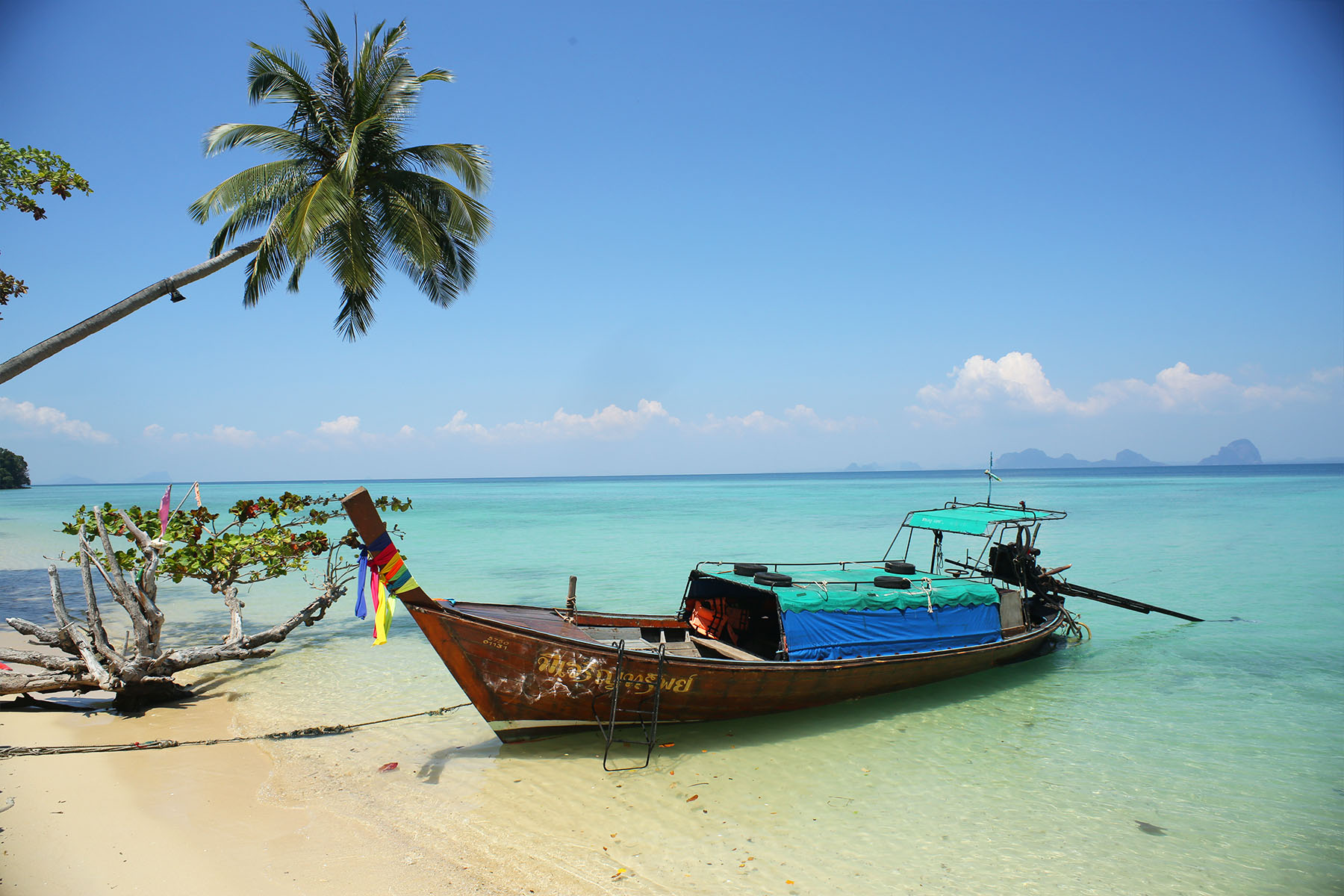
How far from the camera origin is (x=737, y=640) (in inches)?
421

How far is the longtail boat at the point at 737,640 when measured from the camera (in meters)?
7.47

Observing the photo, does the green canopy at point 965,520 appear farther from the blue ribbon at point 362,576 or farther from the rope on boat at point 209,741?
the blue ribbon at point 362,576

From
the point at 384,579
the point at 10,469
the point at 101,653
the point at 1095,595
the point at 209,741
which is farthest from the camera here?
the point at 10,469

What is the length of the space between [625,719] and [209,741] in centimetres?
493

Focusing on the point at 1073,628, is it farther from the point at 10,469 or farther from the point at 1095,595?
the point at 10,469

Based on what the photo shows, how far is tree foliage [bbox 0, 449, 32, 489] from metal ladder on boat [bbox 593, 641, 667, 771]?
92673 millimetres

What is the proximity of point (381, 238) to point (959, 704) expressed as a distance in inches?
483

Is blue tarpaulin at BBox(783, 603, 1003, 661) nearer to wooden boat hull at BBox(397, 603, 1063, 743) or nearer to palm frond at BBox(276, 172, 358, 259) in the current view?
wooden boat hull at BBox(397, 603, 1063, 743)

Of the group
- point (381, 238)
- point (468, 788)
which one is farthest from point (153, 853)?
point (381, 238)

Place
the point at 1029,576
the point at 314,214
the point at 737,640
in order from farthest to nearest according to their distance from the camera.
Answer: the point at 1029,576 → the point at 737,640 → the point at 314,214

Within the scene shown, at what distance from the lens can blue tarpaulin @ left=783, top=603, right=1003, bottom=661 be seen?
9.27 meters

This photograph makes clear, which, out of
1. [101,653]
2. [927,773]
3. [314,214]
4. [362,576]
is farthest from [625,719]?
[314,214]

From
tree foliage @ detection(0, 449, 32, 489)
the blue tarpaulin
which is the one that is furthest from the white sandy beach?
tree foliage @ detection(0, 449, 32, 489)

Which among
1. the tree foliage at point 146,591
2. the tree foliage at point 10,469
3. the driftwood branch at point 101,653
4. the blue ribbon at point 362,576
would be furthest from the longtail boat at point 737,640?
the tree foliage at point 10,469
